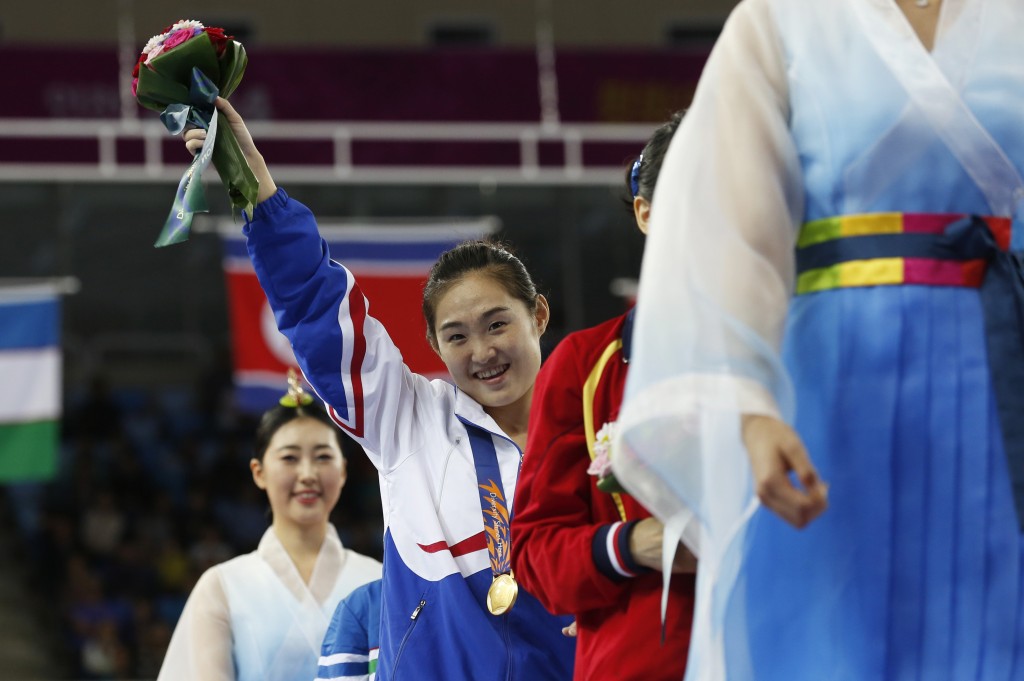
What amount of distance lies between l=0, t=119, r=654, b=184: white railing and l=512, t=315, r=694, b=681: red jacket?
8054mm

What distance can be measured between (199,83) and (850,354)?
4.22 feet

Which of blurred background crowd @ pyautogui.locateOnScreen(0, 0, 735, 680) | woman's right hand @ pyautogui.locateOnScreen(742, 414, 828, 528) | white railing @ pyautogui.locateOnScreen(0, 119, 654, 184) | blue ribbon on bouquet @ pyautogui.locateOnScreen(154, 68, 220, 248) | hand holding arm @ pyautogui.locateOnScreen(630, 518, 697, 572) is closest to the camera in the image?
woman's right hand @ pyautogui.locateOnScreen(742, 414, 828, 528)

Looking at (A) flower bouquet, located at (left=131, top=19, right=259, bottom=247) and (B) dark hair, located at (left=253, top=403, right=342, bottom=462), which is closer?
(A) flower bouquet, located at (left=131, top=19, right=259, bottom=247)

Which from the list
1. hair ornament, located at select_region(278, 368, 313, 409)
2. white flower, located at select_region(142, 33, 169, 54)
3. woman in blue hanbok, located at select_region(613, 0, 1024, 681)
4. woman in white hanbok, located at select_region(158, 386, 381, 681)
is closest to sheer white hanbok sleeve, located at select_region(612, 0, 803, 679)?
woman in blue hanbok, located at select_region(613, 0, 1024, 681)

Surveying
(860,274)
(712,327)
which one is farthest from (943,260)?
(712,327)

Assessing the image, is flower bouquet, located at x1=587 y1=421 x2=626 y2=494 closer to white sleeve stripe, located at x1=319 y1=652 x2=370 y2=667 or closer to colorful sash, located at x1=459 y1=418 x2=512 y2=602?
colorful sash, located at x1=459 y1=418 x2=512 y2=602

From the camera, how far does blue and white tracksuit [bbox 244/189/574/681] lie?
8.38 feet

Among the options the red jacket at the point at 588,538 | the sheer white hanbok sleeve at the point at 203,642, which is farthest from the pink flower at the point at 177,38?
the sheer white hanbok sleeve at the point at 203,642

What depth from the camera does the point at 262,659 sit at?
3719 millimetres

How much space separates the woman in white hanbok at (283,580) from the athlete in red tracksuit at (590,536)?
185 cm

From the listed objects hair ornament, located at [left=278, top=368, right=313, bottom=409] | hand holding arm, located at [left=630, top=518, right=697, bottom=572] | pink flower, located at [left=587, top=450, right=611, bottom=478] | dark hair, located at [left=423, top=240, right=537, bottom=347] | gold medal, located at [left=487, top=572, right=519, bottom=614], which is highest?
dark hair, located at [left=423, top=240, right=537, bottom=347]

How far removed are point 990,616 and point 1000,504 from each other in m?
0.11

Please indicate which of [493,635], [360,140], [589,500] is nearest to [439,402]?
[493,635]

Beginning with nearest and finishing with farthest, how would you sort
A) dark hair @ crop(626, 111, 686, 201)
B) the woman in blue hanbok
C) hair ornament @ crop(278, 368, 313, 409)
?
the woman in blue hanbok → dark hair @ crop(626, 111, 686, 201) → hair ornament @ crop(278, 368, 313, 409)
